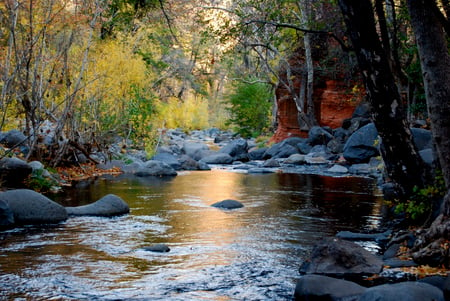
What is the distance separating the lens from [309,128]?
83.8ft

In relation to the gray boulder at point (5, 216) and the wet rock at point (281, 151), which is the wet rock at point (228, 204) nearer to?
the gray boulder at point (5, 216)

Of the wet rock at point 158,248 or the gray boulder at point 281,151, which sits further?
the gray boulder at point 281,151

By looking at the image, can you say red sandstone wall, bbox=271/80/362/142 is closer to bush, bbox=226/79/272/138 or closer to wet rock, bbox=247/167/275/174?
bush, bbox=226/79/272/138

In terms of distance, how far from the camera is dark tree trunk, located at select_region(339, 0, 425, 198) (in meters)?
6.84

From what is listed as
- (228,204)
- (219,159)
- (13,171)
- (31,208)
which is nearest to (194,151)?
(219,159)

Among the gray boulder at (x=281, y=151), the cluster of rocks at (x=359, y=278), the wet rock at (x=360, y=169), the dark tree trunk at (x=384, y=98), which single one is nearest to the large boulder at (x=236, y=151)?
the gray boulder at (x=281, y=151)

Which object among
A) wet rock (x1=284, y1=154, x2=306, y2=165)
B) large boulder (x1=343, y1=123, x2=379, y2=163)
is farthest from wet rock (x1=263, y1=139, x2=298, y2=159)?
large boulder (x1=343, y1=123, x2=379, y2=163)

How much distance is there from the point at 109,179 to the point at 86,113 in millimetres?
2356

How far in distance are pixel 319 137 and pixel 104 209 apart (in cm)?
1454

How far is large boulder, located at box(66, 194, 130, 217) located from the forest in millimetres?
2198

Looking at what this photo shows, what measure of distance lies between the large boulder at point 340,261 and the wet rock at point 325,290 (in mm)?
718

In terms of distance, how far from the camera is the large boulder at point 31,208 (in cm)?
865

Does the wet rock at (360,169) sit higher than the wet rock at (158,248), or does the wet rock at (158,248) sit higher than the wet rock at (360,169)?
the wet rock at (360,169)

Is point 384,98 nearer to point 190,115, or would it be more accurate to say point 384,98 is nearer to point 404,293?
point 404,293
